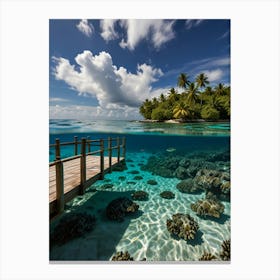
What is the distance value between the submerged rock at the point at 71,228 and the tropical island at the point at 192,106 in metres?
10.5

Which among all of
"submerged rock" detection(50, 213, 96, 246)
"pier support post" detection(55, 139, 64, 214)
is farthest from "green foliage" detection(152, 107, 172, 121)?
"pier support post" detection(55, 139, 64, 214)

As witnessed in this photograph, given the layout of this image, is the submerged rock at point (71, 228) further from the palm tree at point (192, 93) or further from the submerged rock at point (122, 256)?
the palm tree at point (192, 93)

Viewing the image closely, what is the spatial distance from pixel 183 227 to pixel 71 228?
3.59 metres

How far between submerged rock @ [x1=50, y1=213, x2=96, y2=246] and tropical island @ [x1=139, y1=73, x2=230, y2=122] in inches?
412

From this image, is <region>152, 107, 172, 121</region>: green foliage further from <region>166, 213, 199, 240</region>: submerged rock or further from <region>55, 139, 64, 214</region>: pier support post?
<region>55, 139, 64, 214</region>: pier support post

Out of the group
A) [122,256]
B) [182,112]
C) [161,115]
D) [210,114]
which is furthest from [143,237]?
[161,115]

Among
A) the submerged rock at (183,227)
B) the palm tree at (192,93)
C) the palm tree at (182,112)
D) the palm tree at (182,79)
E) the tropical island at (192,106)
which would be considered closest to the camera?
the submerged rock at (183,227)

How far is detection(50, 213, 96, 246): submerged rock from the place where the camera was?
363cm

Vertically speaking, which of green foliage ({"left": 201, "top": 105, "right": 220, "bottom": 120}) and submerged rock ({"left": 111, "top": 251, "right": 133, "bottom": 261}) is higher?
green foliage ({"left": 201, "top": 105, "right": 220, "bottom": 120})

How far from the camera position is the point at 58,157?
8.04 feet

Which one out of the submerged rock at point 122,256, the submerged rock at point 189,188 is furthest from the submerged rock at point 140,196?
the submerged rock at point 122,256

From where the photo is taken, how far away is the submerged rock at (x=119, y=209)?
467 cm
